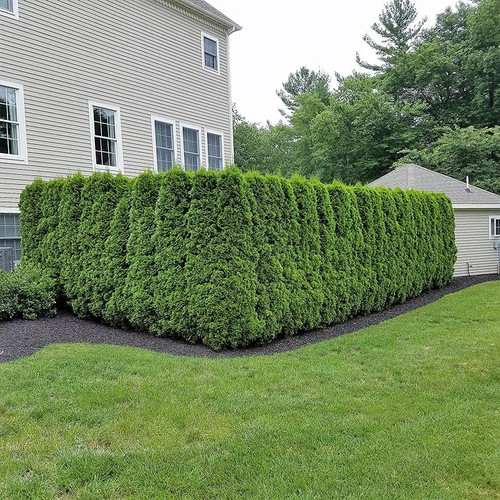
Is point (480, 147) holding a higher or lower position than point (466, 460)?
higher

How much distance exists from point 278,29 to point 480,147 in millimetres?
21678

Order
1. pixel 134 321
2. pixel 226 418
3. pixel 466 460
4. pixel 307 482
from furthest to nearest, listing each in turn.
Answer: pixel 134 321
pixel 226 418
pixel 466 460
pixel 307 482

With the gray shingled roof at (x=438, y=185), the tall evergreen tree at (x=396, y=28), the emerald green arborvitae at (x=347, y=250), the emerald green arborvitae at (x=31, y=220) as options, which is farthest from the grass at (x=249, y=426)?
the tall evergreen tree at (x=396, y=28)

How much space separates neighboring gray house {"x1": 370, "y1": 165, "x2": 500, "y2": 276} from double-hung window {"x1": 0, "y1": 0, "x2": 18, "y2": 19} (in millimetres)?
11407

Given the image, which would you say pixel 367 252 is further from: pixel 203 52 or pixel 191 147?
pixel 203 52

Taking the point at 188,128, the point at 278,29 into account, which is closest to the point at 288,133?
the point at 278,29

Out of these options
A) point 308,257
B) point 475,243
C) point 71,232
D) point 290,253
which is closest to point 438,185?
point 475,243

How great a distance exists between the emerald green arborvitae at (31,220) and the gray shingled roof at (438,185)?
39.9 ft

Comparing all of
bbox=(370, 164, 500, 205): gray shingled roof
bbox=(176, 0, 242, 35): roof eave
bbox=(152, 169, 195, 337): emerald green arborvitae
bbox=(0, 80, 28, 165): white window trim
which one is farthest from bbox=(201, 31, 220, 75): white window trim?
bbox=(152, 169, 195, 337): emerald green arborvitae

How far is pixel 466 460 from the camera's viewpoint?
2.68m

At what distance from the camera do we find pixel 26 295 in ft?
20.9

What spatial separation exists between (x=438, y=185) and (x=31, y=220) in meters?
13.3

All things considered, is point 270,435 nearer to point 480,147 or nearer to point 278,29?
point 480,147

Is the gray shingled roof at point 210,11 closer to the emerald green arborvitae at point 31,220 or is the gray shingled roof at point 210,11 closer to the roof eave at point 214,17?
the roof eave at point 214,17
